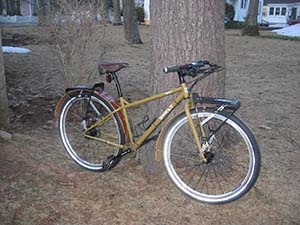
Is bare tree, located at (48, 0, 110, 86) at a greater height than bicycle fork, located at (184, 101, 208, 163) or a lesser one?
greater

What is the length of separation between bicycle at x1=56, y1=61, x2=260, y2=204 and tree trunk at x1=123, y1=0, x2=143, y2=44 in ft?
33.3

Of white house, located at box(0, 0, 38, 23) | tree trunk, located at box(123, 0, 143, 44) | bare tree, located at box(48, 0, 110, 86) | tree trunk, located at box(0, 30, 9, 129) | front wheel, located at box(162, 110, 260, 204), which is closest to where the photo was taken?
front wheel, located at box(162, 110, 260, 204)

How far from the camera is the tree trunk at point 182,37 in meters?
2.81

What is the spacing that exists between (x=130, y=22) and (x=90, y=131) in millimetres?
10708

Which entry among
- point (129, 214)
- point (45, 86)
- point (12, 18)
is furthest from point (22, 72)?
point (12, 18)

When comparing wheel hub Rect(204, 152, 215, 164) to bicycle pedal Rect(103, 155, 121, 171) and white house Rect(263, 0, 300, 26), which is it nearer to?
bicycle pedal Rect(103, 155, 121, 171)

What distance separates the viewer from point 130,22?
43.8ft

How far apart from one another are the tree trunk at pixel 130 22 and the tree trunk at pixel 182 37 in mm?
10588

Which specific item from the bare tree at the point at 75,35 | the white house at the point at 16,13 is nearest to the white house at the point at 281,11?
the white house at the point at 16,13

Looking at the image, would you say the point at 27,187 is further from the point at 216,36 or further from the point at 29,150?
the point at 216,36

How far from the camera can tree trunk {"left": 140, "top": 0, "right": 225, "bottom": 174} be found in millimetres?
2809

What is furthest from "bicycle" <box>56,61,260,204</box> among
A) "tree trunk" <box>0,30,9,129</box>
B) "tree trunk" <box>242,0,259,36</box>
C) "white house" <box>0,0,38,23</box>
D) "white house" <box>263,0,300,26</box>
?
"white house" <box>263,0,300,26</box>

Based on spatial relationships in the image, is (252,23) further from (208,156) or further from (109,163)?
(208,156)

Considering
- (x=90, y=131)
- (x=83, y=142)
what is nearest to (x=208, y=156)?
(x=90, y=131)
